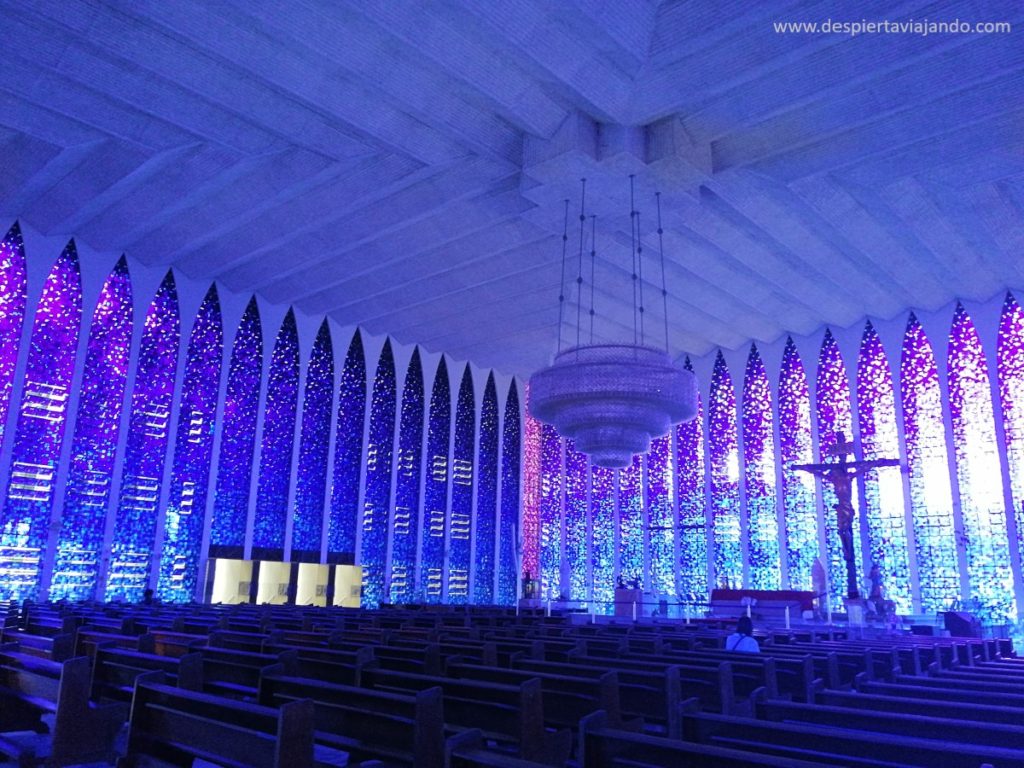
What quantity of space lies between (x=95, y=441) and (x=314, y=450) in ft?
14.0

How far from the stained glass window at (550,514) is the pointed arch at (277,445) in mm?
6952

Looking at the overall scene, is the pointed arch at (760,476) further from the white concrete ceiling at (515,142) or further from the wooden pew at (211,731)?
the wooden pew at (211,731)

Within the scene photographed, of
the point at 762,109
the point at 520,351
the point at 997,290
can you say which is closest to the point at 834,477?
the point at 997,290

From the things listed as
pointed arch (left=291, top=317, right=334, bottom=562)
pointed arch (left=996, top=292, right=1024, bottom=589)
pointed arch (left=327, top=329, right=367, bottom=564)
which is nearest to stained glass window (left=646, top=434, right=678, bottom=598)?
pointed arch (left=996, top=292, right=1024, bottom=589)

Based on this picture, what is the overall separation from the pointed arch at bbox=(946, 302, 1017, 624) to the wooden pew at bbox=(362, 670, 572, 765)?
547 inches

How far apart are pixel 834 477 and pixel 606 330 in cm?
607

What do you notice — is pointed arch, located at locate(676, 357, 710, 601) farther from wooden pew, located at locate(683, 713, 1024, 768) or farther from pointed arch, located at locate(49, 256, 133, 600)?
wooden pew, located at locate(683, 713, 1024, 768)

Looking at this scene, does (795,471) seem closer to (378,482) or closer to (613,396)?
(378,482)

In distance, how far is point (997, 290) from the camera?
563 inches

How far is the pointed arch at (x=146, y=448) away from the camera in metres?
13.0

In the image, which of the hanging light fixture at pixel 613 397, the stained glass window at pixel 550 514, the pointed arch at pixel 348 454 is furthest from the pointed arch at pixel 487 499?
the hanging light fixture at pixel 613 397

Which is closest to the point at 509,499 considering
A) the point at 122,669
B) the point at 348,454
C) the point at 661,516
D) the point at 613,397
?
the point at 661,516

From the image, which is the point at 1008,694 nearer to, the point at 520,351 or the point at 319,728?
the point at 319,728

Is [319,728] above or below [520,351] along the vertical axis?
below
